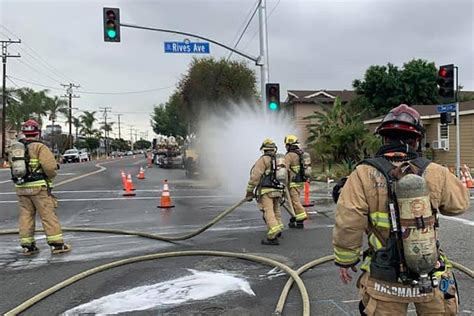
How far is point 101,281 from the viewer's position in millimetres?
5438

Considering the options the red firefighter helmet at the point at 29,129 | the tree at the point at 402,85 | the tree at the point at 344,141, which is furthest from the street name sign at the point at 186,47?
the tree at the point at 402,85

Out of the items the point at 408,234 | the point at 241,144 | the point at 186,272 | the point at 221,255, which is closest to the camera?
the point at 408,234

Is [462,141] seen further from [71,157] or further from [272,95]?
[71,157]

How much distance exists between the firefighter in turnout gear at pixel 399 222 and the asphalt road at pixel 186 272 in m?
1.68

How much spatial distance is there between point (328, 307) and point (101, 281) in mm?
2555

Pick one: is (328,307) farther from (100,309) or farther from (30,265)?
(30,265)

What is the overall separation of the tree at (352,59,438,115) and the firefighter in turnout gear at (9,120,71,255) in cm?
3606

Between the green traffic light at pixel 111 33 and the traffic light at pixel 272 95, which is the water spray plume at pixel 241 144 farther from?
the green traffic light at pixel 111 33

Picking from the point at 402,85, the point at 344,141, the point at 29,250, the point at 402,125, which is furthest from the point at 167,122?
the point at 402,125

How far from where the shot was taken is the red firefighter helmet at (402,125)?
2.74m

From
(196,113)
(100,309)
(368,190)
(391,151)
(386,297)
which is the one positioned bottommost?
(100,309)

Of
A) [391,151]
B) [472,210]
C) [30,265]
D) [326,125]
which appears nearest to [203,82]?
[326,125]

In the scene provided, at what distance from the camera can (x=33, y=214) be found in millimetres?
Result: 6930

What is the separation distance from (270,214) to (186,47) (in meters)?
11.9
